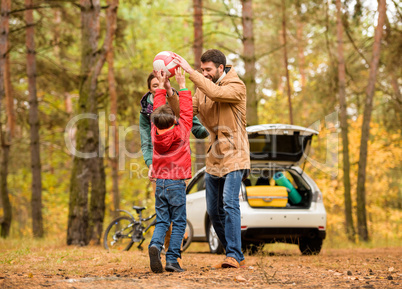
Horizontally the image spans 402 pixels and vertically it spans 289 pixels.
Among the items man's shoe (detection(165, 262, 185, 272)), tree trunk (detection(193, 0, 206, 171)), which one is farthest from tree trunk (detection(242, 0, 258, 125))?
man's shoe (detection(165, 262, 185, 272))

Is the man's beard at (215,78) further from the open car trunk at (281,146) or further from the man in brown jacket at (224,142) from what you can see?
the open car trunk at (281,146)

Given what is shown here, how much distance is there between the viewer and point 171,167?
5.03 meters

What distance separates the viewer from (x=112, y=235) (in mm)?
9500

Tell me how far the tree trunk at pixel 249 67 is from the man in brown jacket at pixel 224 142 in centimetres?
710

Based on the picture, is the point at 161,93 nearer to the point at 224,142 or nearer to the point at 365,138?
the point at 224,142

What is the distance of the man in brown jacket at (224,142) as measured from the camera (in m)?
5.32

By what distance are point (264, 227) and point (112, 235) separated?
10.8 feet

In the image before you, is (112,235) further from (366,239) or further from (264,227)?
(366,239)

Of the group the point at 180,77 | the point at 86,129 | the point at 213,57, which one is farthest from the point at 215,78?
the point at 86,129

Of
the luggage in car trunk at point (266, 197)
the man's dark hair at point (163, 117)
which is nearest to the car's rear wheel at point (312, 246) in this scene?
the luggage in car trunk at point (266, 197)

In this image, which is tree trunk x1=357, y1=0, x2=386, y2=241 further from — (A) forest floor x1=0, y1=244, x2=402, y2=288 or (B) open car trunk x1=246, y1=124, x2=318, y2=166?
(A) forest floor x1=0, y1=244, x2=402, y2=288

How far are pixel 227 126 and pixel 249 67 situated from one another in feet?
25.5

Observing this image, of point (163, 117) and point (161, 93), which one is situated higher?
point (161, 93)

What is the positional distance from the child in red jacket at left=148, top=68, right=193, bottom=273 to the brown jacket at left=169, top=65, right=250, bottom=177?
30 cm
